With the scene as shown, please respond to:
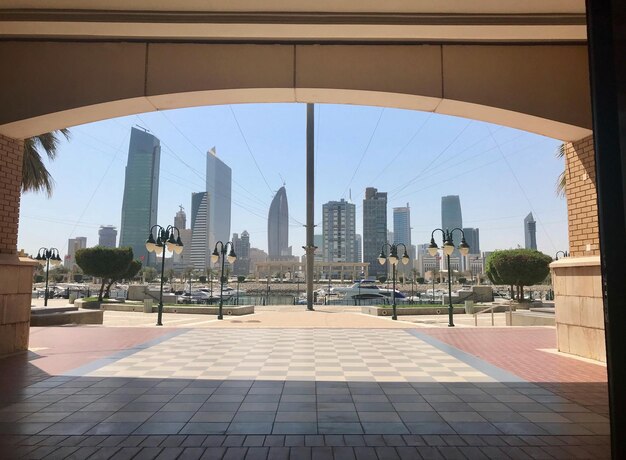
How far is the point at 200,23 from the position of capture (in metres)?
6.86

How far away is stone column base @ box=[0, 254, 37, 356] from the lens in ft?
26.6

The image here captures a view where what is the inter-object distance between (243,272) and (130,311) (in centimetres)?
15344

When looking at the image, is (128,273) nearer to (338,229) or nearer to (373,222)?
(373,222)

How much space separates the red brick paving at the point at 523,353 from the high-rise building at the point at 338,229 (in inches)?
5084

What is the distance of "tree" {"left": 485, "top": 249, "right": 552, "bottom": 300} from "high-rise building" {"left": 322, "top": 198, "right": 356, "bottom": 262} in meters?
112

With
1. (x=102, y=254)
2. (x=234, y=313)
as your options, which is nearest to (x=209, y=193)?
(x=102, y=254)

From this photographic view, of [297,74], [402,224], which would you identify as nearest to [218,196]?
[402,224]

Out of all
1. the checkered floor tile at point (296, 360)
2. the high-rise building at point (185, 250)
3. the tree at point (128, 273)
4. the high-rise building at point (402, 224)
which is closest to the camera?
the checkered floor tile at point (296, 360)

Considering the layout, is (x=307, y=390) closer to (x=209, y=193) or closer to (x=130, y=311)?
(x=130, y=311)

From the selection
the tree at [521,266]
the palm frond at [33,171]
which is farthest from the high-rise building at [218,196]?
the palm frond at [33,171]

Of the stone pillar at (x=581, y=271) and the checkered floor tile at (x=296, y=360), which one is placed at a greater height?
the stone pillar at (x=581, y=271)

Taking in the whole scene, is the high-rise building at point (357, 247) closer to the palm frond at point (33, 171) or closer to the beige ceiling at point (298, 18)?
the palm frond at point (33, 171)

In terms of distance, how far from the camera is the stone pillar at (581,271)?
8102 mm

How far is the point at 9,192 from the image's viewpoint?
27.8 ft
